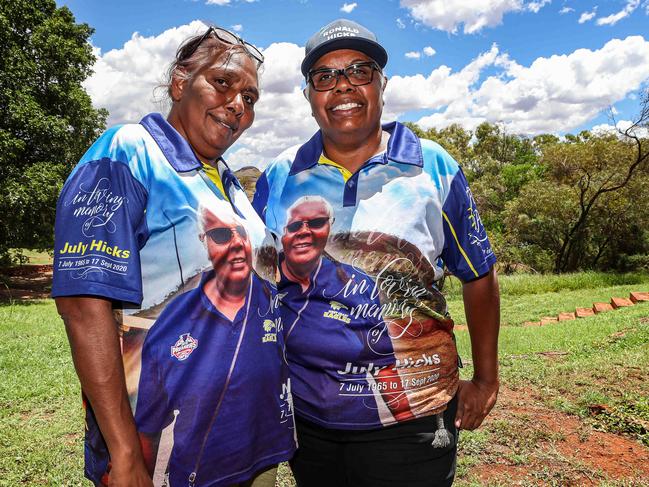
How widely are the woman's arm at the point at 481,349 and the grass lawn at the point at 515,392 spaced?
1.93 m

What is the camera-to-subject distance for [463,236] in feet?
7.06

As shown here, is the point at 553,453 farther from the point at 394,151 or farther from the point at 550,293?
the point at 550,293

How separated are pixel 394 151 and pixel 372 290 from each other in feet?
1.87

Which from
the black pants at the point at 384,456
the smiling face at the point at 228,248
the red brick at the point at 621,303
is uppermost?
the smiling face at the point at 228,248

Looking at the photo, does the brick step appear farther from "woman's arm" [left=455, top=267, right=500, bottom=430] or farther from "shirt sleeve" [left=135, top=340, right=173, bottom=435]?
"shirt sleeve" [left=135, top=340, right=173, bottom=435]

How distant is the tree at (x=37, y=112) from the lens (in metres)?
13.7

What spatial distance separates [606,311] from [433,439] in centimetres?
1074

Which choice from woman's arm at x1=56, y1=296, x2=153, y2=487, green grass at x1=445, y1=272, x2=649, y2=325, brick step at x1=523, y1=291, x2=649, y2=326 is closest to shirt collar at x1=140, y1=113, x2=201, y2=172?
woman's arm at x1=56, y1=296, x2=153, y2=487

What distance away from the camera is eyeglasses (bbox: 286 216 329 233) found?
2.06m

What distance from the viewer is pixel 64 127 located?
576 inches

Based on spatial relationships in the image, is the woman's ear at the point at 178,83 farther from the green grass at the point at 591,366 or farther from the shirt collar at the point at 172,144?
the green grass at the point at 591,366

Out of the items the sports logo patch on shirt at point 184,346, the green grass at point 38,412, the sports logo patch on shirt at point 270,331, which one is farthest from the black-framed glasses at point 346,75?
the green grass at point 38,412

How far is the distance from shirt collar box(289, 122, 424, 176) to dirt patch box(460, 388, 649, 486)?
2857 mm

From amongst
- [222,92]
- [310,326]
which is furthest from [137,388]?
[222,92]
